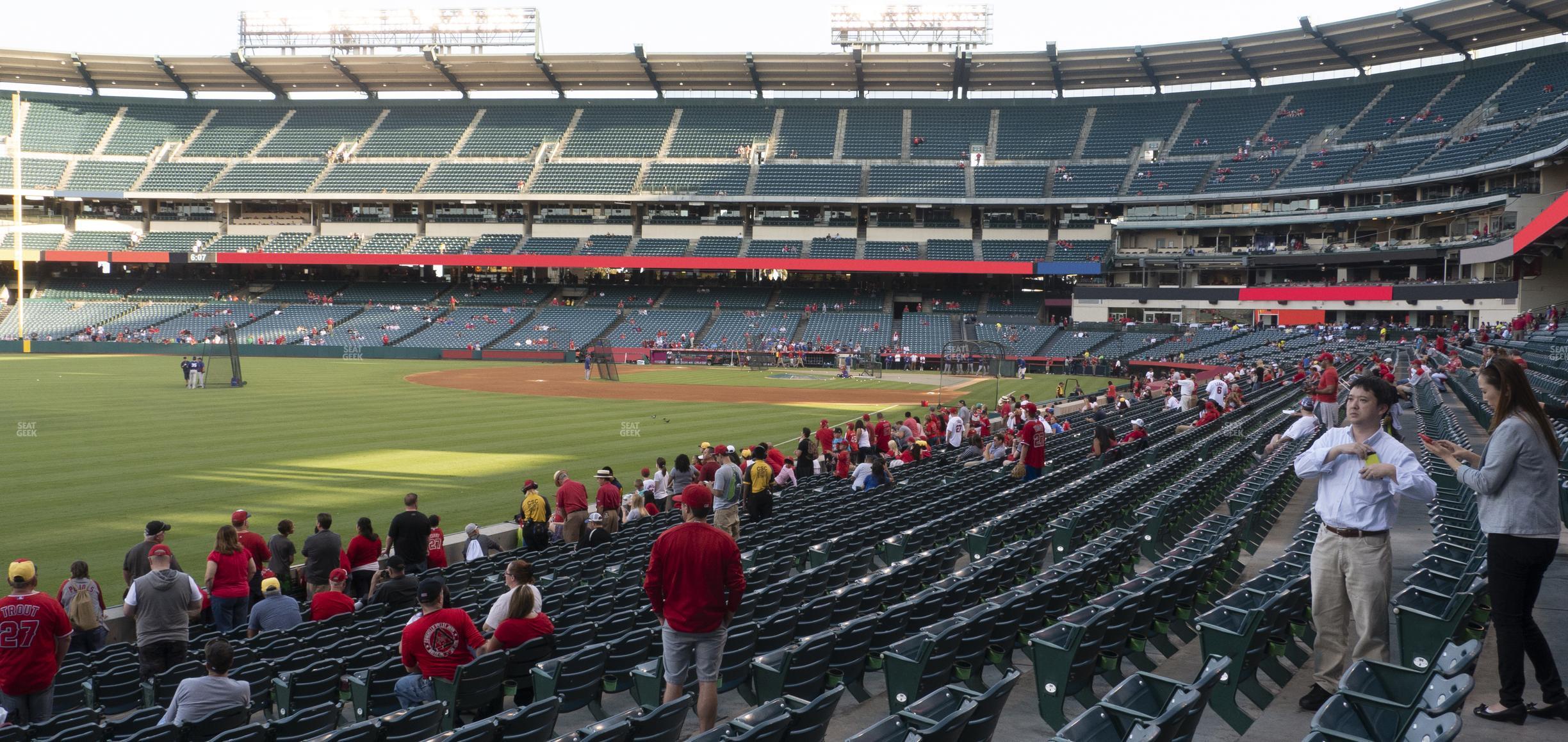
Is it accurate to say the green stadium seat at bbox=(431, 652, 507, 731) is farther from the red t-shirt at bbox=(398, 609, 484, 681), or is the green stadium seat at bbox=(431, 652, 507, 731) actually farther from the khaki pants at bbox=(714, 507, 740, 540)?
the khaki pants at bbox=(714, 507, 740, 540)

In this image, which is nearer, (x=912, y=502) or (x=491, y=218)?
(x=912, y=502)

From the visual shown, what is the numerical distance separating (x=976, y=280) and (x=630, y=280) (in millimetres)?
25436

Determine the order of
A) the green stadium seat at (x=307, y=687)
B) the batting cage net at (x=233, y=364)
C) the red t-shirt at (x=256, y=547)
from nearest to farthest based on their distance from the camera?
1. the green stadium seat at (x=307, y=687)
2. the red t-shirt at (x=256, y=547)
3. the batting cage net at (x=233, y=364)

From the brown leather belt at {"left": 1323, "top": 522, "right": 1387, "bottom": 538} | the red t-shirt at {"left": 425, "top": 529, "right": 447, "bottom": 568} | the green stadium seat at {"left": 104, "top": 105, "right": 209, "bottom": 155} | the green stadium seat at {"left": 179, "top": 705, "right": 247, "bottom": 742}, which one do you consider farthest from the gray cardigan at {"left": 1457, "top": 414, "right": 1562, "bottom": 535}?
the green stadium seat at {"left": 104, "top": 105, "right": 209, "bottom": 155}

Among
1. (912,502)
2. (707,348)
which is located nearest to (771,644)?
(912,502)

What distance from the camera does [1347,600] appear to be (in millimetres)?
6168

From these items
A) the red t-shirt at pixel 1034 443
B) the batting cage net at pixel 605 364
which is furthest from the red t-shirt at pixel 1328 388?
the batting cage net at pixel 605 364

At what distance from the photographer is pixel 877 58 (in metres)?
75.2

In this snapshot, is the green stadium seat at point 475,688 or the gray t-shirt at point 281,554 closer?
the green stadium seat at point 475,688

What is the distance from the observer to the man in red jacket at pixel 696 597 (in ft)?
21.2

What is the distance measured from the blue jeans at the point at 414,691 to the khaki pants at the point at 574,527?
864 cm

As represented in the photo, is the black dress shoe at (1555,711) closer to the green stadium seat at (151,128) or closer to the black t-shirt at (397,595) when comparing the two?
the black t-shirt at (397,595)

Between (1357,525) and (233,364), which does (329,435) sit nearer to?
(233,364)

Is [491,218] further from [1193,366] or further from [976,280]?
[1193,366]
